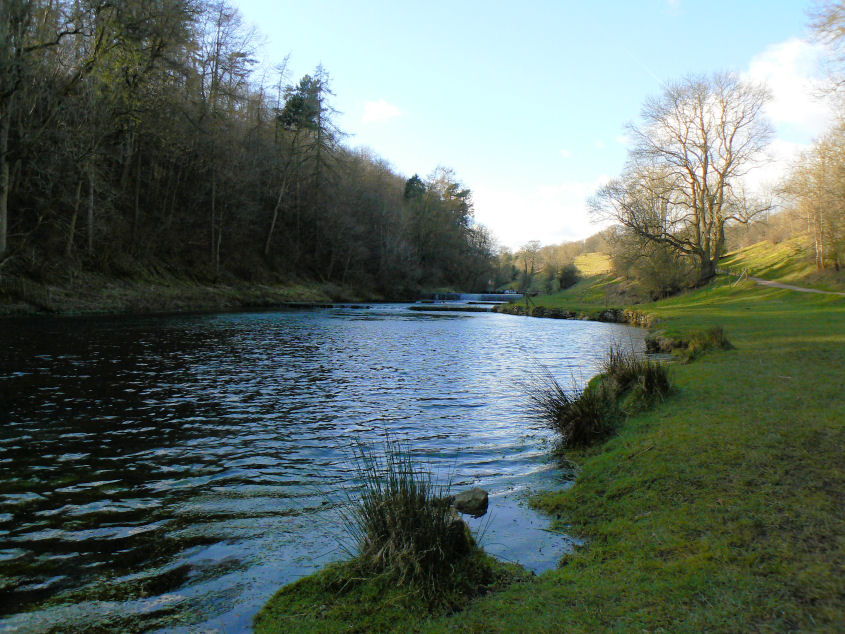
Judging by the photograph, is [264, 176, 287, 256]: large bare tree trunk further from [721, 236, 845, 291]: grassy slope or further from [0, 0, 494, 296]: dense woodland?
[721, 236, 845, 291]: grassy slope

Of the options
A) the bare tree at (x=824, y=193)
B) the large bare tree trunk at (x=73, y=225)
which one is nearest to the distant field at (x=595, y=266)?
the bare tree at (x=824, y=193)

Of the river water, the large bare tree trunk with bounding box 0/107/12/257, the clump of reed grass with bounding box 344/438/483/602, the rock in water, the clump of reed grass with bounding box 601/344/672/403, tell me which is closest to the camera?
the clump of reed grass with bounding box 344/438/483/602

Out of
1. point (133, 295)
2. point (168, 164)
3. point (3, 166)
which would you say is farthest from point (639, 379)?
point (168, 164)

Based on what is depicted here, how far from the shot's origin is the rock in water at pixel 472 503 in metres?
5.98

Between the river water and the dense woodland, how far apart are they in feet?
51.4

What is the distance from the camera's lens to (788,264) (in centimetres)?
5888

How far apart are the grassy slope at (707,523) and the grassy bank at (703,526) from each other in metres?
0.01

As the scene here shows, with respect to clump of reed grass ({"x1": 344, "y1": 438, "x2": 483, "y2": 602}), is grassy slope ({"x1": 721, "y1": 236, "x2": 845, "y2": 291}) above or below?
above

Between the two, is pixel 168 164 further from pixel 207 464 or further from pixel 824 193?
pixel 824 193

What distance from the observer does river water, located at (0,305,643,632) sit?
445 centimetres

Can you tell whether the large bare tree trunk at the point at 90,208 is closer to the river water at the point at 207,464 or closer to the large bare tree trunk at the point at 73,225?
the large bare tree trunk at the point at 73,225

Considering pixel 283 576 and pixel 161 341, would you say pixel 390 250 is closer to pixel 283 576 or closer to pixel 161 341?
pixel 161 341

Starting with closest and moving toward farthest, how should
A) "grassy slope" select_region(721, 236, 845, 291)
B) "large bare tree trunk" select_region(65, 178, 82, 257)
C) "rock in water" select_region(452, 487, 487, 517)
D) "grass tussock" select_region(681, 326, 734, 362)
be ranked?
"rock in water" select_region(452, 487, 487, 517) → "grass tussock" select_region(681, 326, 734, 362) → "large bare tree trunk" select_region(65, 178, 82, 257) → "grassy slope" select_region(721, 236, 845, 291)

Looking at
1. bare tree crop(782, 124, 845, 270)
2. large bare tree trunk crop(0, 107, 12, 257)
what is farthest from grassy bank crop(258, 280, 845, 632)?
bare tree crop(782, 124, 845, 270)
